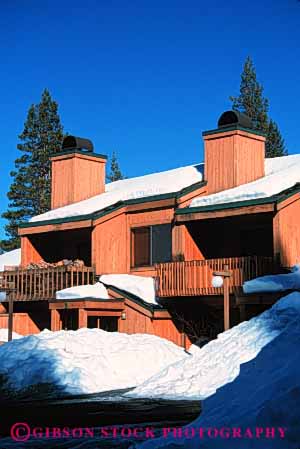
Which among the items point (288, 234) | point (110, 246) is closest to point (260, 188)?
Answer: point (288, 234)

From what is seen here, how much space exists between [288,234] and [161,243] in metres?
5.01

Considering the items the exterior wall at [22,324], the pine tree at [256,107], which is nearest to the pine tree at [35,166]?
the pine tree at [256,107]

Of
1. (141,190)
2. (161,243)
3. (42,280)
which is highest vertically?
(141,190)

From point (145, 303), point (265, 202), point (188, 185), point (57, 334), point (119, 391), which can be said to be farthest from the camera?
point (188, 185)

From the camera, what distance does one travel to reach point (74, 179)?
3130 cm

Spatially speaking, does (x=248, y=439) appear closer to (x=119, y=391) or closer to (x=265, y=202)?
(x=119, y=391)

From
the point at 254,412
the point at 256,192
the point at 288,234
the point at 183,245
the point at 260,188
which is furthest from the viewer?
the point at 183,245

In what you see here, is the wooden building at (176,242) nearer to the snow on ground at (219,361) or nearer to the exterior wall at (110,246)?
the exterior wall at (110,246)

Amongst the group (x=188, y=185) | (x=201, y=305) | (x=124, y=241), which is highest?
(x=188, y=185)

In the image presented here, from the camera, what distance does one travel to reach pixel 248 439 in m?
7.68

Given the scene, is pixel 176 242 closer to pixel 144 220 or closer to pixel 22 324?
pixel 144 220

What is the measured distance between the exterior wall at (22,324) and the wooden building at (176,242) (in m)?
0.04

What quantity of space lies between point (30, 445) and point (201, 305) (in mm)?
14692

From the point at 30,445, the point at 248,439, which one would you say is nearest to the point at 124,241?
the point at 30,445
